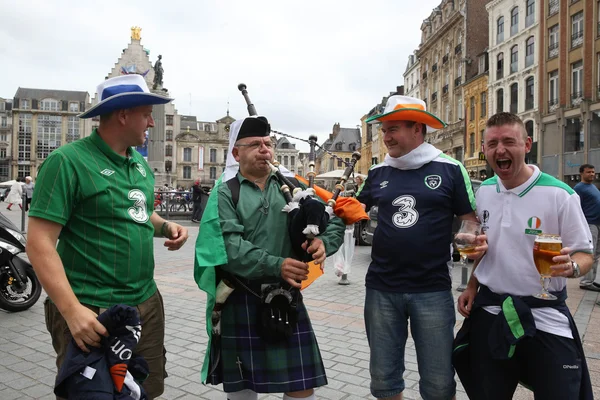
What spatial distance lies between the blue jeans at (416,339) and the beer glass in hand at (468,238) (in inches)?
15.3

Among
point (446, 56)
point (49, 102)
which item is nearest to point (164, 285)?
point (446, 56)

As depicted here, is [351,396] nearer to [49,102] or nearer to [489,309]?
[489,309]

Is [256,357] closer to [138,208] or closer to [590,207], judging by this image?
[138,208]

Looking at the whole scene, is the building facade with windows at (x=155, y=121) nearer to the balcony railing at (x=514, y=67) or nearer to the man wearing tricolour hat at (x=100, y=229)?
the man wearing tricolour hat at (x=100, y=229)

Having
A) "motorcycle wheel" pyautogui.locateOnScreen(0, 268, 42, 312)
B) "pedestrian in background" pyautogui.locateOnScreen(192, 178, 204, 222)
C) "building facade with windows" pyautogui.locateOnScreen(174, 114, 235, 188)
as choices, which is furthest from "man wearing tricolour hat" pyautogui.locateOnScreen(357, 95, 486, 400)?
"building facade with windows" pyautogui.locateOnScreen(174, 114, 235, 188)

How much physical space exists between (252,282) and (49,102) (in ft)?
333

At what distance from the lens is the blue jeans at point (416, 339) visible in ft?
8.83

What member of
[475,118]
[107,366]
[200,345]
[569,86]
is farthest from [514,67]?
[107,366]

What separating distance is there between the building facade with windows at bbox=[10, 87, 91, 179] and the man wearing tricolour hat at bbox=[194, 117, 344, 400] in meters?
92.1

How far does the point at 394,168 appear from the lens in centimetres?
302

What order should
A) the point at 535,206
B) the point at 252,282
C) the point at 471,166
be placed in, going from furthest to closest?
the point at 471,166, the point at 252,282, the point at 535,206

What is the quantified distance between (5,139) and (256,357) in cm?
10654

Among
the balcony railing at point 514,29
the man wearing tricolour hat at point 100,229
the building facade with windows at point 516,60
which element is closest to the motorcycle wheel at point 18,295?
the man wearing tricolour hat at point 100,229

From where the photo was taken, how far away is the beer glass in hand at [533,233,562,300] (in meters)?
2.15
